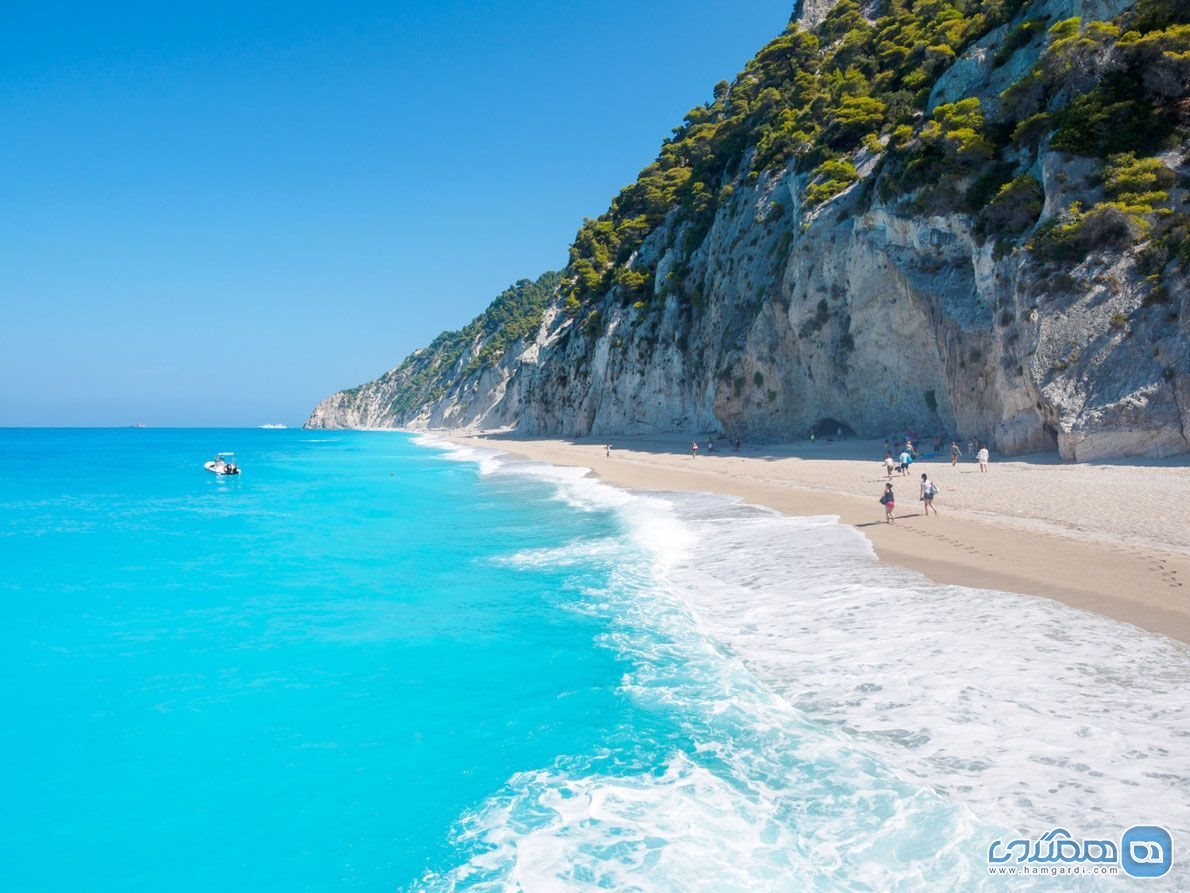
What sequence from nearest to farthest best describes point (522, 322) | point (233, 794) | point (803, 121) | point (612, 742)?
point (233, 794), point (612, 742), point (803, 121), point (522, 322)

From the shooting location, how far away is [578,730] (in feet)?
25.7

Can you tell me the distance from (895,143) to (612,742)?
34.3 metres

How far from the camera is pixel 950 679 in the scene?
26.2 ft

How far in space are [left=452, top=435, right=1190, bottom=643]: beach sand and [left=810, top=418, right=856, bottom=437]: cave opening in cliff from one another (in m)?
8.52

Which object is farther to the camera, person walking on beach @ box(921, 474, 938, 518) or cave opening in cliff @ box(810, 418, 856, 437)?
cave opening in cliff @ box(810, 418, 856, 437)

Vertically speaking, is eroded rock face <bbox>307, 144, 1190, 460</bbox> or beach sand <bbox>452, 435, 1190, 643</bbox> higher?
eroded rock face <bbox>307, 144, 1190, 460</bbox>

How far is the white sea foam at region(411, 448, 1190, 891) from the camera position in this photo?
539 centimetres

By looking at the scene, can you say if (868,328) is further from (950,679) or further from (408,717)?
(408,717)

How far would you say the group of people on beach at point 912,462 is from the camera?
56.4ft

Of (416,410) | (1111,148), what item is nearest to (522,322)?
(416,410)

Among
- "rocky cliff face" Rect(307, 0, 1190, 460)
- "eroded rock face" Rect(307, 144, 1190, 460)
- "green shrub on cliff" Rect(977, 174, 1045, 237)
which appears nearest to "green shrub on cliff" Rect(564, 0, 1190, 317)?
"green shrub on cliff" Rect(977, 174, 1045, 237)

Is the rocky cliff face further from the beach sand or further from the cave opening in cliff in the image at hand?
the beach sand

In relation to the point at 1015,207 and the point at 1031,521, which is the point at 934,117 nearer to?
the point at 1015,207

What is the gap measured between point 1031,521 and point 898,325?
18.5 meters
